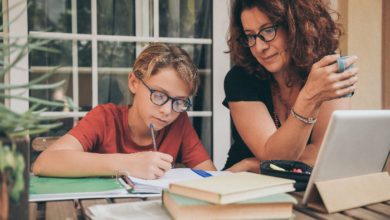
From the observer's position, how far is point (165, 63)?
133cm

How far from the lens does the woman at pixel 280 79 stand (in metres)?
1.16

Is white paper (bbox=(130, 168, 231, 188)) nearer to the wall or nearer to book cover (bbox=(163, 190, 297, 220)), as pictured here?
book cover (bbox=(163, 190, 297, 220))

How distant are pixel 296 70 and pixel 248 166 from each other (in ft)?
1.55

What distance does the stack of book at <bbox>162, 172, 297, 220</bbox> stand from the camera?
20.8 inches

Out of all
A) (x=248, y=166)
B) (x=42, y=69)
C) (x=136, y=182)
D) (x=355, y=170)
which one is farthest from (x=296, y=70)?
(x=42, y=69)

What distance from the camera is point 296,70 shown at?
1.38 meters

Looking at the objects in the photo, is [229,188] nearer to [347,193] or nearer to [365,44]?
[347,193]

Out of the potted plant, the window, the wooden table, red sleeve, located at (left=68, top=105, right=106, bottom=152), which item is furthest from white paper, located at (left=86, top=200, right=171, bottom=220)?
the window

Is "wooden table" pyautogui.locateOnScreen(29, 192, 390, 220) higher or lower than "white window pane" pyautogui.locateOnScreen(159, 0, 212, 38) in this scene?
lower

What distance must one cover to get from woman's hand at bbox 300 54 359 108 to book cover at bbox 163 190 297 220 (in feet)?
1.92

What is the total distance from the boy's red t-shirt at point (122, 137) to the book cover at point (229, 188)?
76cm

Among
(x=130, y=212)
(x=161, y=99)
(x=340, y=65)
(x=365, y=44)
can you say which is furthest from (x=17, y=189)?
(x=365, y=44)

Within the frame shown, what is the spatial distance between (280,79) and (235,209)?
1056mm

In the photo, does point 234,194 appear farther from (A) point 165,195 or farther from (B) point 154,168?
(B) point 154,168
